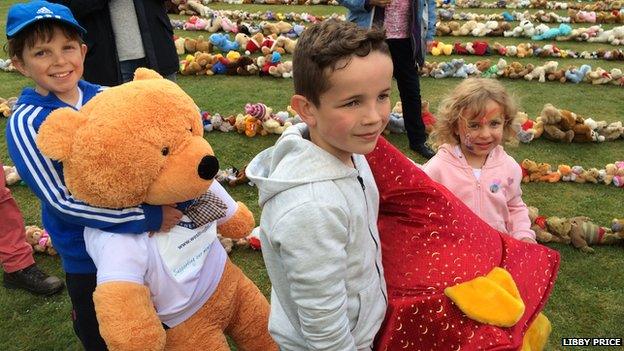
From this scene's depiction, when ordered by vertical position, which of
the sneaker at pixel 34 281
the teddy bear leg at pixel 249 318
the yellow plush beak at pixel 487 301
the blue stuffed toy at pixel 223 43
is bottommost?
the sneaker at pixel 34 281

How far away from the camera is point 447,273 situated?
78.2 inches

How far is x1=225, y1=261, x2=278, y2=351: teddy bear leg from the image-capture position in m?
2.55

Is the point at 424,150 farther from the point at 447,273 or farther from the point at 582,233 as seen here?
the point at 447,273

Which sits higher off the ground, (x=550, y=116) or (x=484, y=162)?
(x=484, y=162)

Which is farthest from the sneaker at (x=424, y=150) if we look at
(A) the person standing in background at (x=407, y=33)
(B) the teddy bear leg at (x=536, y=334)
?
(B) the teddy bear leg at (x=536, y=334)

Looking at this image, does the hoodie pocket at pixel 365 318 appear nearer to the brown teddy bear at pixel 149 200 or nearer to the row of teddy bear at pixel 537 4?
the brown teddy bear at pixel 149 200

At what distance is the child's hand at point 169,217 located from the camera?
7.37ft

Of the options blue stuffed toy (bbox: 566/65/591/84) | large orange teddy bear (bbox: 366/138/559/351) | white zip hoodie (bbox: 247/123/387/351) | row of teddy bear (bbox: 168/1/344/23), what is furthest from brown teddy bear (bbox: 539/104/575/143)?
row of teddy bear (bbox: 168/1/344/23)

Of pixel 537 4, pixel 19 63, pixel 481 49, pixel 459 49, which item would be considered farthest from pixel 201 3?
pixel 19 63

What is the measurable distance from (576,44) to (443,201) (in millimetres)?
8228

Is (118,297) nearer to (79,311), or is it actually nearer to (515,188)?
(79,311)

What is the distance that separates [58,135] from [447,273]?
5.00 ft

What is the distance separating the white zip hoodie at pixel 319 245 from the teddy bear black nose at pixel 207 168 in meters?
0.31

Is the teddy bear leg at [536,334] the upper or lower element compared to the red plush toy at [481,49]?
upper
